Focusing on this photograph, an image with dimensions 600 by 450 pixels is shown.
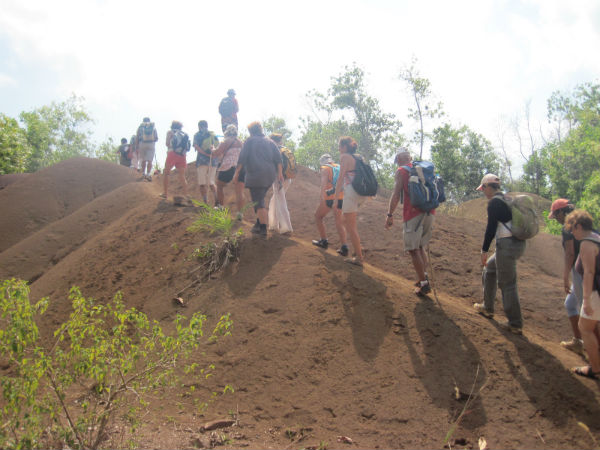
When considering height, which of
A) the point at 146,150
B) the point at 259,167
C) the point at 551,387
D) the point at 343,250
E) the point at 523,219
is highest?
the point at 146,150

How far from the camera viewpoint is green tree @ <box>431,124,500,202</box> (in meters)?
20.0

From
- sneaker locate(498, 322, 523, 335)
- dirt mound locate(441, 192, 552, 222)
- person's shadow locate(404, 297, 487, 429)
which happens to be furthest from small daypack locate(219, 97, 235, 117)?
dirt mound locate(441, 192, 552, 222)

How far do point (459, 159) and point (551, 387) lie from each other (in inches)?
698

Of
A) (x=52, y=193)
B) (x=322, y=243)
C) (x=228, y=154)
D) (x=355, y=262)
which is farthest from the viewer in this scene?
(x=52, y=193)

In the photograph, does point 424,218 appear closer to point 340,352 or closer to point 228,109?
point 340,352

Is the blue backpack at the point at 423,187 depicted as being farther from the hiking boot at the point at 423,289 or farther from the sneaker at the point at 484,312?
the sneaker at the point at 484,312

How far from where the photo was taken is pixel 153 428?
342 centimetres

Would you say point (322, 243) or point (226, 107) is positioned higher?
point (226, 107)

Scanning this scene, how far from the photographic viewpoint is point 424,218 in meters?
4.96

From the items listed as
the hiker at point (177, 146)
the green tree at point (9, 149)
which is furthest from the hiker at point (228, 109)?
the green tree at point (9, 149)

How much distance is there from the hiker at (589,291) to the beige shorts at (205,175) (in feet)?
20.7

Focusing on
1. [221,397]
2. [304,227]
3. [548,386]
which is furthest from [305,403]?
[304,227]

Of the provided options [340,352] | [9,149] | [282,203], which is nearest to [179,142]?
[282,203]

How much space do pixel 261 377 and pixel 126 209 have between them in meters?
7.43
